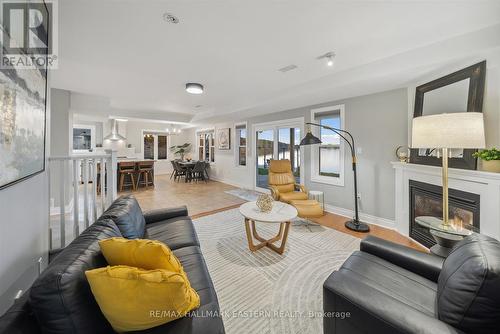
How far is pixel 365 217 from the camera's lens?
3623 millimetres

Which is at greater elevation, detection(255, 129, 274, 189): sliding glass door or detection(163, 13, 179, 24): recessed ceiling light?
detection(163, 13, 179, 24): recessed ceiling light

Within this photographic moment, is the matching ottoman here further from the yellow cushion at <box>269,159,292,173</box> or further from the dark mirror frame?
the dark mirror frame

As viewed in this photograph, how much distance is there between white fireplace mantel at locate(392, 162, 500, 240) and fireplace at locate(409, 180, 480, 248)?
0.06 m

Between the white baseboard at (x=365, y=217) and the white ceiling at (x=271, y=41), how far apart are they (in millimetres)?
2181

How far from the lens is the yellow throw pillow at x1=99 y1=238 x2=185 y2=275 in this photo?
39.5 inches

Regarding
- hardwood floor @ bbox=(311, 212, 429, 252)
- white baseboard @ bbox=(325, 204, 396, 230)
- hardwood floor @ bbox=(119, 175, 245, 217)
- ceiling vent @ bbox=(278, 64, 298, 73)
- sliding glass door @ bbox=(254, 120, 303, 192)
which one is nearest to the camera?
hardwood floor @ bbox=(311, 212, 429, 252)

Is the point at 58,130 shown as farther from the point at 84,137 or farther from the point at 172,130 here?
the point at 172,130

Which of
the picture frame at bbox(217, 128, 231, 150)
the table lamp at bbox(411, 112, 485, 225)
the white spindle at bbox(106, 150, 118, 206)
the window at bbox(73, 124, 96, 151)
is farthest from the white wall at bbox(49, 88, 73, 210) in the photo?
the table lamp at bbox(411, 112, 485, 225)

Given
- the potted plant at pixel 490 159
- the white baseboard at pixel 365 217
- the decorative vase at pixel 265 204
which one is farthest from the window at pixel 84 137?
the potted plant at pixel 490 159

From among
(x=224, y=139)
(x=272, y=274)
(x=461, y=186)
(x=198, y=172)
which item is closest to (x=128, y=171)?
(x=198, y=172)

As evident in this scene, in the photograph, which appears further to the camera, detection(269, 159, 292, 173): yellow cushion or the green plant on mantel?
detection(269, 159, 292, 173): yellow cushion

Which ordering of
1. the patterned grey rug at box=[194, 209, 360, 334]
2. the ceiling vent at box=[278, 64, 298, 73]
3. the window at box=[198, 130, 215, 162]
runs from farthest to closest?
the window at box=[198, 130, 215, 162], the ceiling vent at box=[278, 64, 298, 73], the patterned grey rug at box=[194, 209, 360, 334]
